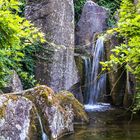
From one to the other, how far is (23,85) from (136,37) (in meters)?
6.64

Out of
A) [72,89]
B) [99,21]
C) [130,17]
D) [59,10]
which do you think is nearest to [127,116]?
[72,89]

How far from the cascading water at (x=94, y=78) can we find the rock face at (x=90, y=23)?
54.7 inches

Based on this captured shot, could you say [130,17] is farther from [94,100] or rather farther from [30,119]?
[94,100]

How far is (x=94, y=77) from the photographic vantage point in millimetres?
13242

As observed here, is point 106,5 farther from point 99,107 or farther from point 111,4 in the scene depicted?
point 99,107

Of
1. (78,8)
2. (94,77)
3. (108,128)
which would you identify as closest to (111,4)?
(78,8)

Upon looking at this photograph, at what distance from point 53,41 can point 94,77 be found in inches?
114

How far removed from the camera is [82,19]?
1550cm

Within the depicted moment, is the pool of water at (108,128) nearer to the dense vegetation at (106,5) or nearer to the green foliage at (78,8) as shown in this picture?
the dense vegetation at (106,5)

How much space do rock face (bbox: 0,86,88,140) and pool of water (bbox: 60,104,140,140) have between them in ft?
1.21

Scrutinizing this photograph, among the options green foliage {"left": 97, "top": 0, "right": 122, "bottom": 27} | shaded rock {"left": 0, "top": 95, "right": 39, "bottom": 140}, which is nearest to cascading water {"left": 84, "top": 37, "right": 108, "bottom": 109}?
green foliage {"left": 97, "top": 0, "right": 122, "bottom": 27}

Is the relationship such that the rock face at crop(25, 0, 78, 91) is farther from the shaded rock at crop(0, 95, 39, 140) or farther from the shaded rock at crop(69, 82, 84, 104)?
the shaded rock at crop(0, 95, 39, 140)

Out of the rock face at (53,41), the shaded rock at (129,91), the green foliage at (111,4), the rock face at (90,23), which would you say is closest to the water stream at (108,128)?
the shaded rock at (129,91)

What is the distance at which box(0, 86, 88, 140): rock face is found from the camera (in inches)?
232
